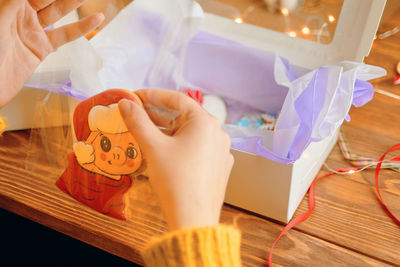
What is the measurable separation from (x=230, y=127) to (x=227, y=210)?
0.13m

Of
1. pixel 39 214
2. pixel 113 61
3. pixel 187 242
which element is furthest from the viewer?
pixel 113 61

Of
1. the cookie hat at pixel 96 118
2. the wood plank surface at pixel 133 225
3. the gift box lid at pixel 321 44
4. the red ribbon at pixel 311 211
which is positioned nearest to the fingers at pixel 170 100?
the cookie hat at pixel 96 118

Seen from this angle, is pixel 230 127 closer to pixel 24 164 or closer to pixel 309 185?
pixel 309 185

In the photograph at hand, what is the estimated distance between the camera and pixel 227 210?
68 cm

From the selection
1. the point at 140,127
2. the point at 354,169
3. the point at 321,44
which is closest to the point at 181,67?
the point at 321,44

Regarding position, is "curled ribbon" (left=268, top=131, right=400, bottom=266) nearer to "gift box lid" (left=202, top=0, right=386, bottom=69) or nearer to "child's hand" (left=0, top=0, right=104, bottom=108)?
"gift box lid" (left=202, top=0, right=386, bottom=69)

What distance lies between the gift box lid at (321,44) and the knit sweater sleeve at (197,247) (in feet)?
1.53

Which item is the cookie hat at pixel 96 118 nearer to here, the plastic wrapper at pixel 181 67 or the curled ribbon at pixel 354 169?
the plastic wrapper at pixel 181 67

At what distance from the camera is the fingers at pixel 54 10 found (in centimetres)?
65

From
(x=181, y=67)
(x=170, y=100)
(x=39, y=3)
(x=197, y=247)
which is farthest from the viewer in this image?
(x=181, y=67)

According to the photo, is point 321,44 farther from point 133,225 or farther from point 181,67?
point 133,225

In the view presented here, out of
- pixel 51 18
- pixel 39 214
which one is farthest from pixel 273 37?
pixel 39 214

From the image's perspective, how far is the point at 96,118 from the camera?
1.90 feet

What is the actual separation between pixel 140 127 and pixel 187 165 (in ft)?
0.23
